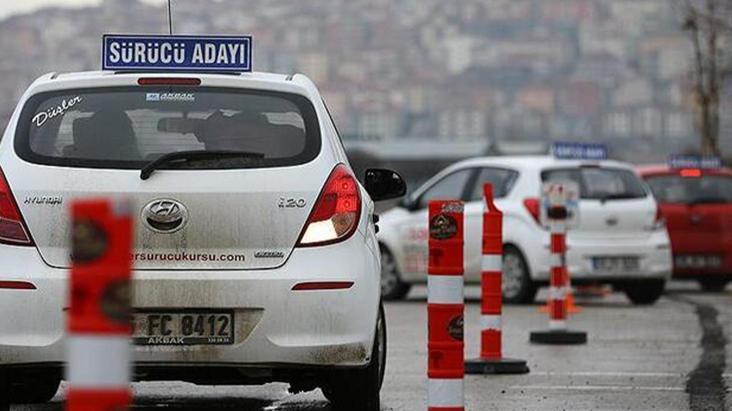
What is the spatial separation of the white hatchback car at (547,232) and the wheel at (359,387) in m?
10.9

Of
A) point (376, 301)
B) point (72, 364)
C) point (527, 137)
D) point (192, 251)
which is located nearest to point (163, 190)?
point (192, 251)

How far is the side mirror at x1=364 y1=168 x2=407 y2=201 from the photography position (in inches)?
398

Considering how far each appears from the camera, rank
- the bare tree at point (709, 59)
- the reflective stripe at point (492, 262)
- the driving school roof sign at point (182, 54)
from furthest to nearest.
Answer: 1. the bare tree at point (709, 59)
2. the reflective stripe at point (492, 262)
3. the driving school roof sign at point (182, 54)

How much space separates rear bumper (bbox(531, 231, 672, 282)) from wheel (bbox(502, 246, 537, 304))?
132 millimetres

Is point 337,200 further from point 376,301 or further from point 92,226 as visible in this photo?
point 92,226

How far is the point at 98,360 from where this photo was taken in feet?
14.6

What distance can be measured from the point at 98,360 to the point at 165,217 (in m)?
4.16

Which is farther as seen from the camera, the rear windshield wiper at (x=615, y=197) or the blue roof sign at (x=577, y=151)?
the blue roof sign at (x=577, y=151)

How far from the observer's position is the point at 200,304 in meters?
8.51

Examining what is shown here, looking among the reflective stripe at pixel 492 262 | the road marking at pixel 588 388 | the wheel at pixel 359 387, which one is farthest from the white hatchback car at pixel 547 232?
the wheel at pixel 359 387

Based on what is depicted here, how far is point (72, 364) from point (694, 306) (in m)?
16.4

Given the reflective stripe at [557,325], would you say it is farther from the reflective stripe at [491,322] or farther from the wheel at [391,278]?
the wheel at [391,278]

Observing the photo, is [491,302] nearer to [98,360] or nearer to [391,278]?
[98,360]

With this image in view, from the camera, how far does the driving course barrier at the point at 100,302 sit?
4.43 meters
